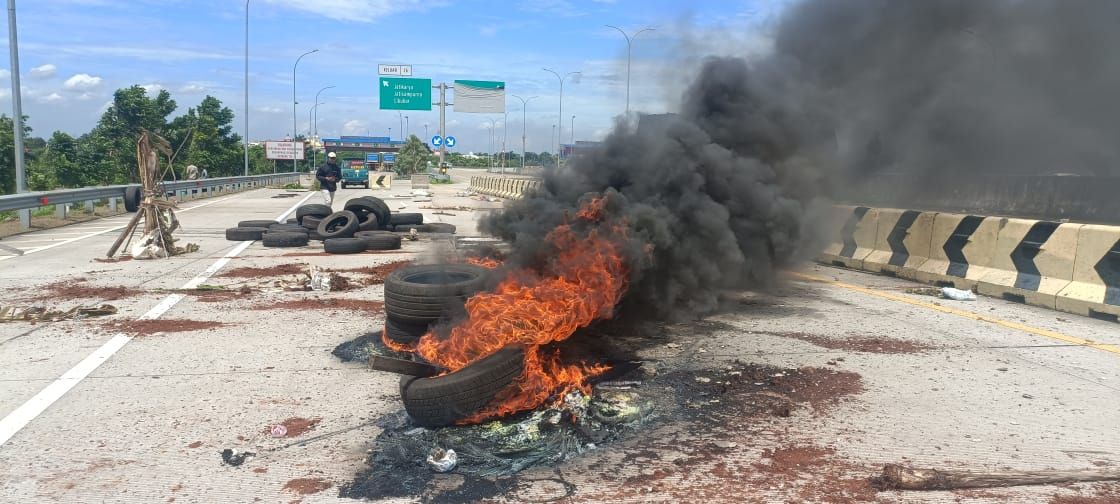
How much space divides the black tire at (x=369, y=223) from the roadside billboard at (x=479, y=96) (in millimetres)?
32489

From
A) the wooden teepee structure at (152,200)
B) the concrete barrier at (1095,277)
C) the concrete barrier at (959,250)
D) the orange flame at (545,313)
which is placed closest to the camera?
the orange flame at (545,313)

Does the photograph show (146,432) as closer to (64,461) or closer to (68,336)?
(64,461)

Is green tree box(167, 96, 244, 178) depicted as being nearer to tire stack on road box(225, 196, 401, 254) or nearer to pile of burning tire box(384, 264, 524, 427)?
tire stack on road box(225, 196, 401, 254)

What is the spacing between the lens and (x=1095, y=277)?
796cm

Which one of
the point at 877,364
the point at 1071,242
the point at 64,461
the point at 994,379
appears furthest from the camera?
the point at 1071,242

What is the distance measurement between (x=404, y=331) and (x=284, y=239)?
8.09 meters

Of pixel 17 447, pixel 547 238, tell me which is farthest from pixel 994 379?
pixel 17 447

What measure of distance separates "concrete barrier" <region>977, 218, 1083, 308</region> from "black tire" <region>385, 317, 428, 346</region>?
721 centimetres

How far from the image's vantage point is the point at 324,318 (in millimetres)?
7359

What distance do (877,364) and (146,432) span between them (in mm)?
5361

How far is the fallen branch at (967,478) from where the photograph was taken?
3609mm

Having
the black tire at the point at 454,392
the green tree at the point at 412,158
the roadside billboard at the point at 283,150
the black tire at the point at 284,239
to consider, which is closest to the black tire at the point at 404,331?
the black tire at the point at 454,392

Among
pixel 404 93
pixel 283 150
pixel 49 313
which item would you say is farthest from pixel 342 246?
pixel 283 150

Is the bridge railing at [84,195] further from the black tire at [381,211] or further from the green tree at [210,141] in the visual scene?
the green tree at [210,141]
